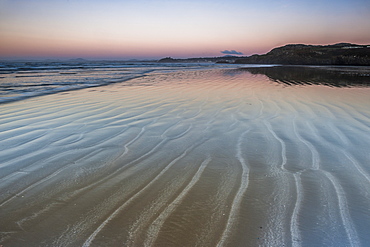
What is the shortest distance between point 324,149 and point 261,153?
0.85 meters

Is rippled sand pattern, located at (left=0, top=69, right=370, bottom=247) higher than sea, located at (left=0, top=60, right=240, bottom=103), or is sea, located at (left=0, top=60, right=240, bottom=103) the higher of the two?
rippled sand pattern, located at (left=0, top=69, right=370, bottom=247)

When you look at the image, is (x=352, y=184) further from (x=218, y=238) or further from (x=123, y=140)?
(x=123, y=140)

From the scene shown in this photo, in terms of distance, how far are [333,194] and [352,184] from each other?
325 millimetres

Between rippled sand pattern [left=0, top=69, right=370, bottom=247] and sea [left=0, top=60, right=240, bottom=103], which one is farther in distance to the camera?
sea [left=0, top=60, right=240, bottom=103]

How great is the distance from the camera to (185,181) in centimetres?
233

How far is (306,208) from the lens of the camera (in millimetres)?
1872

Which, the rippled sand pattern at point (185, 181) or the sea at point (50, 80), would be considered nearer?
the rippled sand pattern at point (185, 181)

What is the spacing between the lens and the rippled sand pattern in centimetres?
160

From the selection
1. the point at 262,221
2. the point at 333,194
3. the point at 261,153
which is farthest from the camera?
the point at 261,153

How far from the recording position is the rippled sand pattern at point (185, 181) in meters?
1.60

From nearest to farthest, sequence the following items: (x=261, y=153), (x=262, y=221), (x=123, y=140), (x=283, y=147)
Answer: (x=262, y=221) < (x=261, y=153) < (x=283, y=147) < (x=123, y=140)

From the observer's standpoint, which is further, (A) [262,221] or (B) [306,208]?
(B) [306,208]

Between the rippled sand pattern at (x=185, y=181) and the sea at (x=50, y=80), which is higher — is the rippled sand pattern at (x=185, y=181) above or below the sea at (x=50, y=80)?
above

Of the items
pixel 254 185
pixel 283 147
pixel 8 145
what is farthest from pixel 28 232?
pixel 283 147
